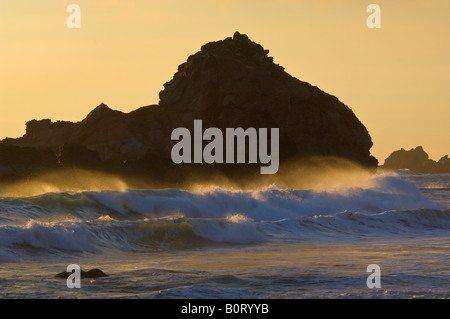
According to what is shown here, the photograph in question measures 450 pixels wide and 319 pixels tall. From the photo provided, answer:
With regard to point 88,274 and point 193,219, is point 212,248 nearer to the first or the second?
point 193,219

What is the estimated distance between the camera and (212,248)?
25.2 metres

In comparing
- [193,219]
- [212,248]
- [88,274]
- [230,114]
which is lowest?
[88,274]

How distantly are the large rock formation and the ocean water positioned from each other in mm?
58369

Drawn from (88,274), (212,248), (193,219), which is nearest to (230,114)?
(193,219)

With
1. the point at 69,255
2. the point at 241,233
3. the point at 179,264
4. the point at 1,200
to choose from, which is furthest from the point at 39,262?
the point at 1,200

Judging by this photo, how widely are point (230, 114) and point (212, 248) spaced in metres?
77.5

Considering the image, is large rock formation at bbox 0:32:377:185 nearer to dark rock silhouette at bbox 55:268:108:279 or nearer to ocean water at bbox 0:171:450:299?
ocean water at bbox 0:171:450:299

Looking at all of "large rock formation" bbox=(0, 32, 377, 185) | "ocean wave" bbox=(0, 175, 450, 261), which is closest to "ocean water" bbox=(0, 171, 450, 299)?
"ocean wave" bbox=(0, 175, 450, 261)

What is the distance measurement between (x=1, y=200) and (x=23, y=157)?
51.7 m

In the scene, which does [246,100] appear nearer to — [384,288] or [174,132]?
[174,132]

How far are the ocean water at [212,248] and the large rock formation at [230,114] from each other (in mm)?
58369

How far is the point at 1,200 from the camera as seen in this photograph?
33.2m

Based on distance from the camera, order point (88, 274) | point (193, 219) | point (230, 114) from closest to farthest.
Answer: point (88, 274) → point (193, 219) → point (230, 114)

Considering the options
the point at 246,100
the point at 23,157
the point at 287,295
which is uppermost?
the point at 246,100
